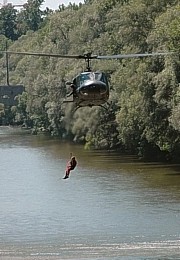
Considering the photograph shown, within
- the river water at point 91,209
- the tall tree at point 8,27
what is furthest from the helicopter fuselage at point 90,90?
the tall tree at point 8,27

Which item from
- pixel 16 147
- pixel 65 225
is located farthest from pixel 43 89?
pixel 65 225

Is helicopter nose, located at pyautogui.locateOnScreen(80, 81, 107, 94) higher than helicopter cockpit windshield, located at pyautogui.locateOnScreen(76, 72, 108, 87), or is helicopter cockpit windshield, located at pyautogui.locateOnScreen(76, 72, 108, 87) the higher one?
helicopter cockpit windshield, located at pyautogui.locateOnScreen(76, 72, 108, 87)

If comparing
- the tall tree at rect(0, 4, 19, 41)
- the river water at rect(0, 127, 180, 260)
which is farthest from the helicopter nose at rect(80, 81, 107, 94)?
the tall tree at rect(0, 4, 19, 41)

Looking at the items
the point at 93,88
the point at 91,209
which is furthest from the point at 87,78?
the point at 91,209

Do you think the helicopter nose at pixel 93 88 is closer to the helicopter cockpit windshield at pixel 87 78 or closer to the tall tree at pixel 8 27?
the helicopter cockpit windshield at pixel 87 78

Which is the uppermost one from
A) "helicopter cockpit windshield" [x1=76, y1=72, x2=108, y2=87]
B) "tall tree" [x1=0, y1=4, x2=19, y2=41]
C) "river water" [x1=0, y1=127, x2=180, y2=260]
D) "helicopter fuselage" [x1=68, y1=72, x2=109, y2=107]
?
"tall tree" [x1=0, y1=4, x2=19, y2=41]

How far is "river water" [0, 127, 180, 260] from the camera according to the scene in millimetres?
35125

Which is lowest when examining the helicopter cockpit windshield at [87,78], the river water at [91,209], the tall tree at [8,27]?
the river water at [91,209]

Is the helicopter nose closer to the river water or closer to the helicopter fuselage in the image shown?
the helicopter fuselage

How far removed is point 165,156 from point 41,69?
40678 mm

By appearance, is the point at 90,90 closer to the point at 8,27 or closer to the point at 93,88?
the point at 93,88

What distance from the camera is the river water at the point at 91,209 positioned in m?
35.1

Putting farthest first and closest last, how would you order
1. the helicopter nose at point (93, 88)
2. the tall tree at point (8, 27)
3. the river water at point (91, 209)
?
the tall tree at point (8, 27), the river water at point (91, 209), the helicopter nose at point (93, 88)

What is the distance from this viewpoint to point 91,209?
44.1 metres
